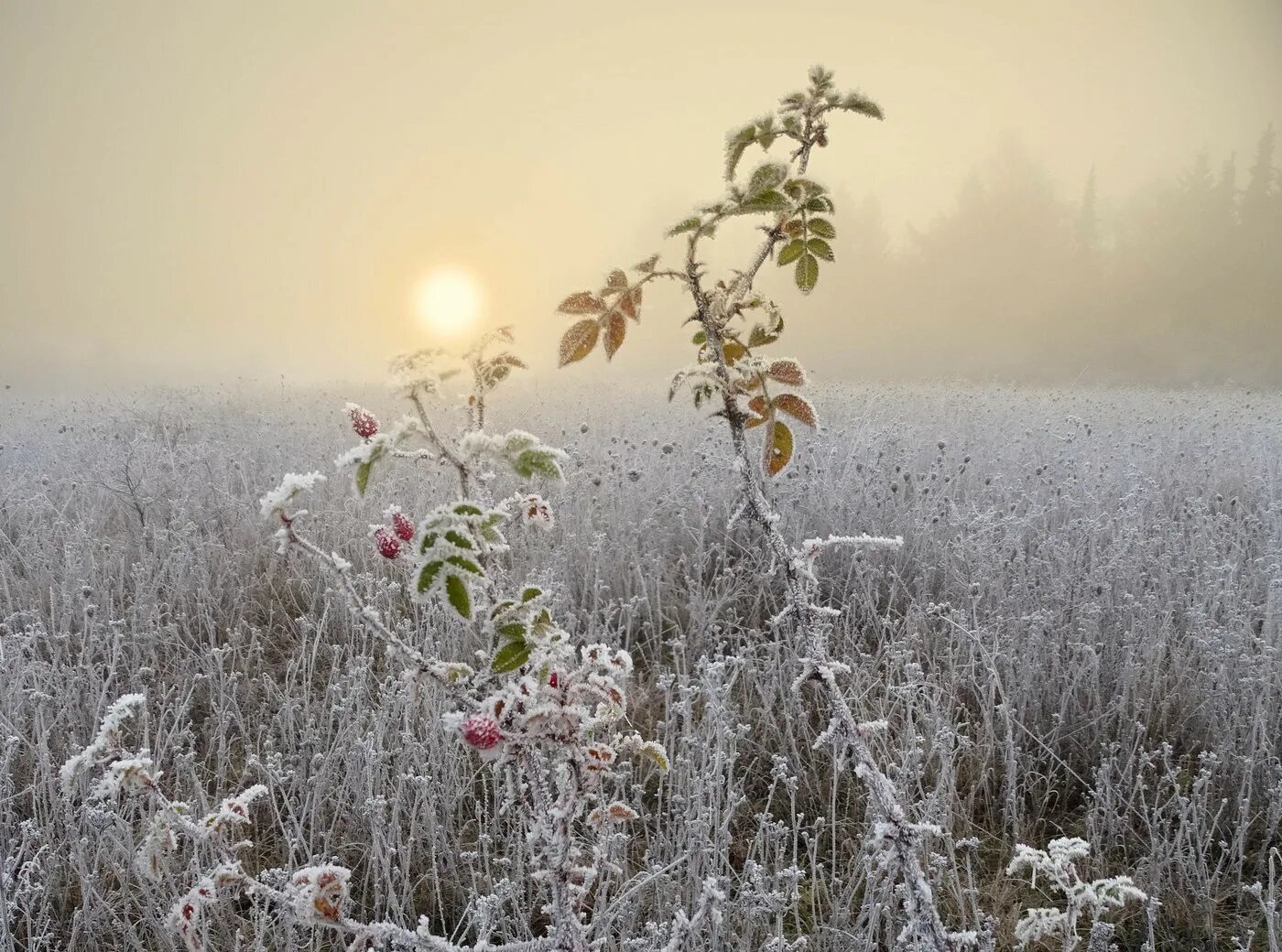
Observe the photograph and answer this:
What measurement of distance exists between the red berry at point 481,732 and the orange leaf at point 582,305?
1.84 ft

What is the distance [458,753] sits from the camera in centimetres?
243

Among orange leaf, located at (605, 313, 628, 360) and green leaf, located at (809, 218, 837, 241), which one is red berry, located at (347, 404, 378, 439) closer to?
orange leaf, located at (605, 313, 628, 360)

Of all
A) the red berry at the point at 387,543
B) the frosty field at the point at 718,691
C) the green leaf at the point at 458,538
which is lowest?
the frosty field at the point at 718,691

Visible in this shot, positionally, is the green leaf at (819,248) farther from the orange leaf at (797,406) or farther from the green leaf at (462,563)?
the green leaf at (462,563)

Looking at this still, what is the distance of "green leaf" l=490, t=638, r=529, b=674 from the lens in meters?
0.92

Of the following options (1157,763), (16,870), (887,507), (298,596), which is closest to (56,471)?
(298,596)

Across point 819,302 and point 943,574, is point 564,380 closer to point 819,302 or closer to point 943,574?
point 943,574

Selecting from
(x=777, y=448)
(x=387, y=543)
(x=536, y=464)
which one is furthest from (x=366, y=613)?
(x=777, y=448)

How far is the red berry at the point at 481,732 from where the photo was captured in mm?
852

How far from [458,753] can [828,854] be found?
1.21 meters

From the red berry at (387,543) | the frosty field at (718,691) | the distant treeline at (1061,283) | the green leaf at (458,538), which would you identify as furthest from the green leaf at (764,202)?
the distant treeline at (1061,283)

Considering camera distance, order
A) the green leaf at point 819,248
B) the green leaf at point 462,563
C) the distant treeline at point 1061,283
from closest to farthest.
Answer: the green leaf at point 462,563
the green leaf at point 819,248
the distant treeline at point 1061,283

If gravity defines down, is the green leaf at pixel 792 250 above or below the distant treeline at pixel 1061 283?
below

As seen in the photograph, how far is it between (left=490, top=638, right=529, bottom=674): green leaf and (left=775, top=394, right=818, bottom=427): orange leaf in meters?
0.47
